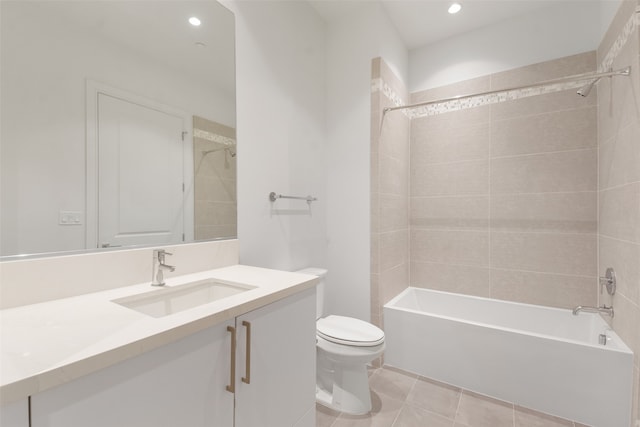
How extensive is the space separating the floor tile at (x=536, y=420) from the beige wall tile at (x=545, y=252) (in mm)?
1027

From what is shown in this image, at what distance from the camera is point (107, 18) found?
1.14 metres

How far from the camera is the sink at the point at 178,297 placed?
3.54ft

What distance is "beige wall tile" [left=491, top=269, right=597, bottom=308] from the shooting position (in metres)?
2.17

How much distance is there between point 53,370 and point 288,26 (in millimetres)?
2215

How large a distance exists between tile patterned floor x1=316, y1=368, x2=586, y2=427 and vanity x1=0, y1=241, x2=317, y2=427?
22.4 inches

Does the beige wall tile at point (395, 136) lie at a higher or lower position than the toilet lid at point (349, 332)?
higher

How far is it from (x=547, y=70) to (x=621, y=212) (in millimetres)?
1276

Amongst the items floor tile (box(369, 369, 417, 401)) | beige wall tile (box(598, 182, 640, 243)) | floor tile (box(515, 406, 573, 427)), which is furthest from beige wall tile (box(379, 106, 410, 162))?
floor tile (box(515, 406, 573, 427))

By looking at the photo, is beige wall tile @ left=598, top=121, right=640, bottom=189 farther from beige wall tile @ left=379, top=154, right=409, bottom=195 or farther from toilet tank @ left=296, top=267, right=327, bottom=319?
toilet tank @ left=296, top=267, right=327, bottom=319

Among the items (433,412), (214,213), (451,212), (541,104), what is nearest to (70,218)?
(214,213)

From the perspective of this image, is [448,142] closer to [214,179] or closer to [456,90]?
[456,90]

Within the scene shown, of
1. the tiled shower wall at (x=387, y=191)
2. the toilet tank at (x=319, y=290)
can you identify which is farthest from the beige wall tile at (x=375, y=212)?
the toilet tank at (x=319, y=290)

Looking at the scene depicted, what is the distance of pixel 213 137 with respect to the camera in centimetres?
154

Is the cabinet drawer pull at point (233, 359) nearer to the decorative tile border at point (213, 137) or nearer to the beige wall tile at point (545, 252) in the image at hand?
the decorative tile border at point (213, 137)
